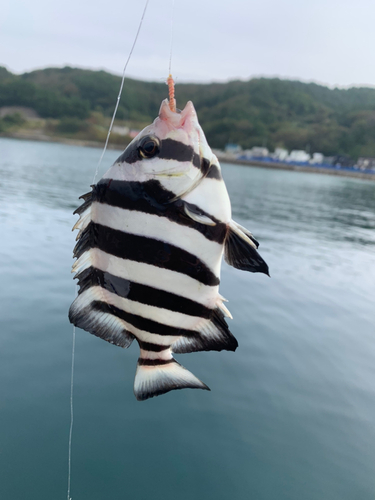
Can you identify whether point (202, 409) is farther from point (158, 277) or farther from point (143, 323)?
point (158, 277)

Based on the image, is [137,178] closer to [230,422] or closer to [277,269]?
[230,422]

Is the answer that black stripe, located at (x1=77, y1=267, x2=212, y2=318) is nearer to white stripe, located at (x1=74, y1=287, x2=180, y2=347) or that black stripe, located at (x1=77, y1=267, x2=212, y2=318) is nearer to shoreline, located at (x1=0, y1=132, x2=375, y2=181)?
white stripe, located at (x1=74, y1=287, x2=180, y2=347)

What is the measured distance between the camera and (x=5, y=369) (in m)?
4.74

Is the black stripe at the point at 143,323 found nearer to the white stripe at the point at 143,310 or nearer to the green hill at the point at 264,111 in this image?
the white stripe at the point at 143,310

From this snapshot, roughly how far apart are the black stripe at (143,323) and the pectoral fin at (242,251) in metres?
0.35

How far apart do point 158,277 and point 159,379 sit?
40cm

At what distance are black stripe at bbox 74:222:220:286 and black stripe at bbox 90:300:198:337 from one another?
0.75ft

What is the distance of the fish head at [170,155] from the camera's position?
4.35 feet

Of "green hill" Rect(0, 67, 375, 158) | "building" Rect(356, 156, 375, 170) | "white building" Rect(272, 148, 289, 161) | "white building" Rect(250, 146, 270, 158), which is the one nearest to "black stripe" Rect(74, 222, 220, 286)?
"green hill" Rect(0, 67, 375, 158)

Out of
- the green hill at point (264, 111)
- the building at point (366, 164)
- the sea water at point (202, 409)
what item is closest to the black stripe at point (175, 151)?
the sea water at point (202, 409)

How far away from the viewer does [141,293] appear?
1.44m

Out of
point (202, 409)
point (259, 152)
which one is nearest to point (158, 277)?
point (202, 409)

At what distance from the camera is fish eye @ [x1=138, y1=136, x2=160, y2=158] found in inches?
52.0

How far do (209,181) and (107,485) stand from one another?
128 inches
